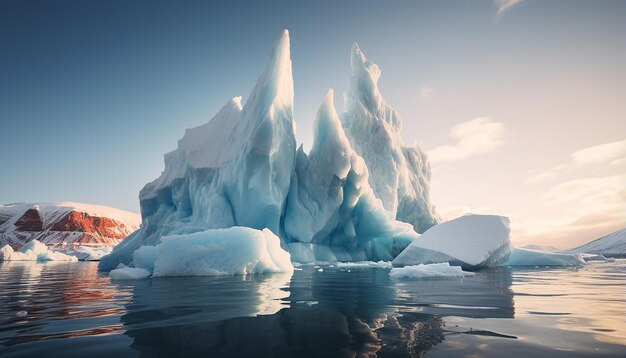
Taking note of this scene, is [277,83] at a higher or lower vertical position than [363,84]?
lower

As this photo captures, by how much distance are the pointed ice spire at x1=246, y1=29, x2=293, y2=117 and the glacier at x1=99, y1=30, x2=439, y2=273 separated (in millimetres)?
65

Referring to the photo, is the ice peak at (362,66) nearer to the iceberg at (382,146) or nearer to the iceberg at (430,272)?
the iceberg at (382,146)

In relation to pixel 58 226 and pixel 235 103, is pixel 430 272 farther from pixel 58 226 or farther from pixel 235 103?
pixel 58 226

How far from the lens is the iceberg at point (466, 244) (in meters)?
13.8

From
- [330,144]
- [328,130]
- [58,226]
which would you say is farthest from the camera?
[58,226]

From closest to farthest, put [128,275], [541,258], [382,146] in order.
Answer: [128,275] < [541,258] < [382,146]

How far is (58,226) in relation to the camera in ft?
267

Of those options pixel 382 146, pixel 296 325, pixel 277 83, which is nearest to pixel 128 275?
pixel 296 325

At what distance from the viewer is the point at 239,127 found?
870 inches

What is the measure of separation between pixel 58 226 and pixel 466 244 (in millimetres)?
93925

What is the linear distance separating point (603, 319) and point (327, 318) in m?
2.71

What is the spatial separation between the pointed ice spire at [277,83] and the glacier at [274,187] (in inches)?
2.6

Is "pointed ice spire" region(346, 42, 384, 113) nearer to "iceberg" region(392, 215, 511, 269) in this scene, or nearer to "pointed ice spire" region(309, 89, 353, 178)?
"pointed ice spire" region(309, 89, 353, 178)

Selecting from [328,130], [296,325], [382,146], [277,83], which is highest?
[277,83]
